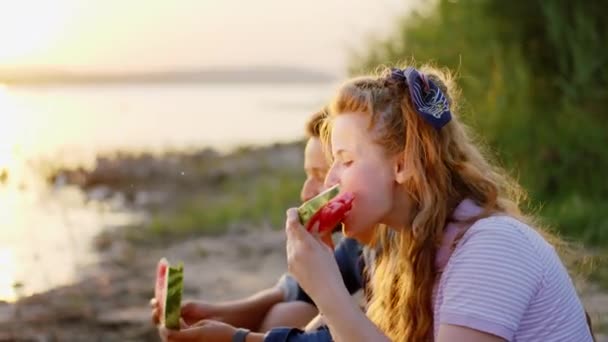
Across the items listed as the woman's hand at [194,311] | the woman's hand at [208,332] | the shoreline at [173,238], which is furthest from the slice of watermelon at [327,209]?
the shoreline at [173,238]

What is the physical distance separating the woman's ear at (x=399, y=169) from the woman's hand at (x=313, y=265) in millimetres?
218

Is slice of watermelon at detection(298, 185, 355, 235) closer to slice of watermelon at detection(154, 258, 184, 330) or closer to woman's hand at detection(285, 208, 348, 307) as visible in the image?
woman's hand at detection(285, 208, 348, 307)

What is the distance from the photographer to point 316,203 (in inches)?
102

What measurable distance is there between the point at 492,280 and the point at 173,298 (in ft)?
3.60

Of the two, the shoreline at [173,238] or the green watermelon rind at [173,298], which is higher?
the green watermelon rind at [173,298]

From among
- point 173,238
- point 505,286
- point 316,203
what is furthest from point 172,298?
point 173,238

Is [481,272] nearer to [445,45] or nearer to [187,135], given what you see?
[445,45]

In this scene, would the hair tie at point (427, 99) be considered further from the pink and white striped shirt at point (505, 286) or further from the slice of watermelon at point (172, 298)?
the slice of watermelon at point (172, 298)

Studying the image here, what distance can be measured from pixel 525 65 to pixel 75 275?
2.88 m

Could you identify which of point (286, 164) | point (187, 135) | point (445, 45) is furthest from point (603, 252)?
point (187, 135)

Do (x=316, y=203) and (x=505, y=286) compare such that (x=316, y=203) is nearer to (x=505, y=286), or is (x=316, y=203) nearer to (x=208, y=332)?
(x=505, y=286)

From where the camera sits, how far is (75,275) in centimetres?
542

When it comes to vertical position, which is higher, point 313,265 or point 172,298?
point 313,265

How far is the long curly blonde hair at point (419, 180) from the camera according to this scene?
2.50 meters
